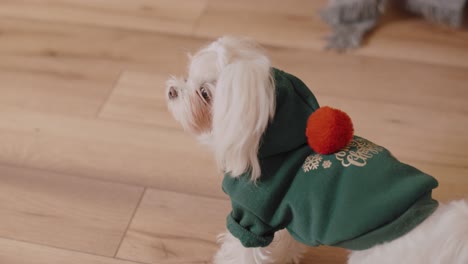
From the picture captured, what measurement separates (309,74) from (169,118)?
1.46ft

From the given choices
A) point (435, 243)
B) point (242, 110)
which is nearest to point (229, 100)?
point (242, 110)

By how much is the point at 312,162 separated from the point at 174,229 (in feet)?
1.63

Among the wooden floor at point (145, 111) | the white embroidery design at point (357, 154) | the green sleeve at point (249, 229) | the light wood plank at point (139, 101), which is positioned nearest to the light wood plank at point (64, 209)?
the wooden floor at point (145, 111)

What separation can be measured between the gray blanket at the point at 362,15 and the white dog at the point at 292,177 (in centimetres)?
85

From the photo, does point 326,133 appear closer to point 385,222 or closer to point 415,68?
point 385,222

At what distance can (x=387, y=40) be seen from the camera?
179 centimetres

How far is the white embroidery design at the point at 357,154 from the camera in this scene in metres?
0.91

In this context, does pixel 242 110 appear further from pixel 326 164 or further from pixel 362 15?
pixel 362 15

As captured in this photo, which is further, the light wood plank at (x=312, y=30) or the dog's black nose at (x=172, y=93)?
the light wood plank at (x=312, y=30)

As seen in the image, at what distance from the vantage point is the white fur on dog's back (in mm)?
815

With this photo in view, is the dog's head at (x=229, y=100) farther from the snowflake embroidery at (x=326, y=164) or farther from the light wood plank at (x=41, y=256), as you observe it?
the light wood plank at (x=41, y=256)

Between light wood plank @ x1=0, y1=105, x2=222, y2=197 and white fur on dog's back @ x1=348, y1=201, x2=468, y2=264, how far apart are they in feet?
1.84

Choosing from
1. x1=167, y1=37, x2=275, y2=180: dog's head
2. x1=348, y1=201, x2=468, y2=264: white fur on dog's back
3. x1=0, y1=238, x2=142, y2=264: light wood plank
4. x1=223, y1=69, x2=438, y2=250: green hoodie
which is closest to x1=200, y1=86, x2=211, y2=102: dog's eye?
x1=167, y1=37, x2=275, y2=180: dog's head

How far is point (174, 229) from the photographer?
51.5 inches
